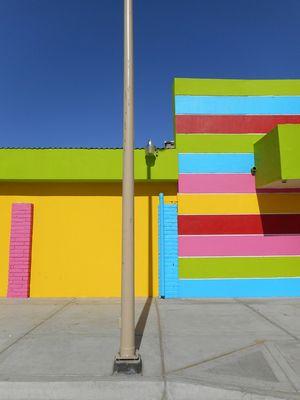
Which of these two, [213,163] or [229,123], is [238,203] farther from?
[229,123]

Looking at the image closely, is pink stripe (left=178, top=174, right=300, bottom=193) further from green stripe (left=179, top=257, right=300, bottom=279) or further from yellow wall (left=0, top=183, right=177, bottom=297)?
green stripe (left=179, top=257, right=300, bottom=279)

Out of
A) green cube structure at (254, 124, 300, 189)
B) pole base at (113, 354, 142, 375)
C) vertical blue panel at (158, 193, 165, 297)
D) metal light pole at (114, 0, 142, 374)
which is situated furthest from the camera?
vertical blue panel at (158, 193, 165, 297)

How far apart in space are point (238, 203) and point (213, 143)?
1.93 meters

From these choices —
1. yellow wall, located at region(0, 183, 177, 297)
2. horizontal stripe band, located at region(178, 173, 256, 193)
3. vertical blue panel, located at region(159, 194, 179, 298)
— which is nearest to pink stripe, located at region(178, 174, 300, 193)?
horizontal stripe band, located at region(178, 173, 256, 193)

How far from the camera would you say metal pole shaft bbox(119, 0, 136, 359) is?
18.1 feet

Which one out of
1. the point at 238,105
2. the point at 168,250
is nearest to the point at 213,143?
the point at 238,105

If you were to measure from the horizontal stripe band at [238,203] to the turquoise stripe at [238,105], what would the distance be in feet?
8.34

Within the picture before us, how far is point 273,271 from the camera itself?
1191 cm

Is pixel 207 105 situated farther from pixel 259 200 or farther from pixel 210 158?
pixel 259 200

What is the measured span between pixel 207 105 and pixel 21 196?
6.27 metres

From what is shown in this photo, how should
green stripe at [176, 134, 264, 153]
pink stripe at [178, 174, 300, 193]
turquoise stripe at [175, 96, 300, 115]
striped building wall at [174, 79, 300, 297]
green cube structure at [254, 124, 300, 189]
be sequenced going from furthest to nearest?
turquoise stripe at [175, 96, 300, 115] < green stripe at [176, 134, 264, 153] < pink stripe at [178, 174, 300, 193] < striped building wall at [174, 79, 300, 297] < green cube structure at [254, 124, 300, 189]

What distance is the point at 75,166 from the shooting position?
39.1 ft

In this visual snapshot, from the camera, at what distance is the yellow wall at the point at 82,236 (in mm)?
12047

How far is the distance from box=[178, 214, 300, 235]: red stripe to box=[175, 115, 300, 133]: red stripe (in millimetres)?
2593
